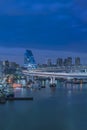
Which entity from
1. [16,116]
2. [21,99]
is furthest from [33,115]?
[21,99]

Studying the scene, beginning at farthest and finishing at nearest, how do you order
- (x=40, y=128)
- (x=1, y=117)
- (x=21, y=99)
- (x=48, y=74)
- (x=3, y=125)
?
(x=48, y=74) < (x=21, y=99) < (x=1, y=117) < (x=3, y=125) < (x=40, y=128)

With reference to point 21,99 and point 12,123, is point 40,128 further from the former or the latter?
point 21,99

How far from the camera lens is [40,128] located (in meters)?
25.0

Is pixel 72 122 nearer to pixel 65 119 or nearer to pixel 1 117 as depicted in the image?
pixel 65 119

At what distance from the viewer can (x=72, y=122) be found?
28.0 m

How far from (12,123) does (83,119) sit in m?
4.77

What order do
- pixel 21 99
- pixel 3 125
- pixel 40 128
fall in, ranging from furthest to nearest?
pixel 21 99
pixel 3 125
pixel 40 128

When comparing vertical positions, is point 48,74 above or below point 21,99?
above

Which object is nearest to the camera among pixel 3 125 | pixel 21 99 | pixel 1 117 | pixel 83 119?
pixel 3 125

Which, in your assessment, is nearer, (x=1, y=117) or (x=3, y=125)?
(x=3, y=125)

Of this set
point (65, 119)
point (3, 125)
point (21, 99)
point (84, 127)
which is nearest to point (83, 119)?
point (65, 119)

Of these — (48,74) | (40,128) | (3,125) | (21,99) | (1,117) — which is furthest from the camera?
(48,74)

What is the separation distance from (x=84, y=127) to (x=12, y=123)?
4732mm

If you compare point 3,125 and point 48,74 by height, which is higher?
point 48,74
